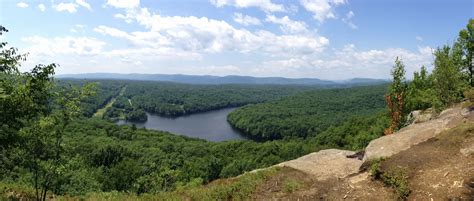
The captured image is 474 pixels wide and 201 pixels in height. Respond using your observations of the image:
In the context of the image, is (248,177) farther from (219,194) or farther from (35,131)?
(35,131)

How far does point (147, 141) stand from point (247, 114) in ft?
266

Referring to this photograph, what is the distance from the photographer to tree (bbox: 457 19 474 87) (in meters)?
36.8

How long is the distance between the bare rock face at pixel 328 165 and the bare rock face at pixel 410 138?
1.00 metres

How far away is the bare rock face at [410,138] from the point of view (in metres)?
17.2

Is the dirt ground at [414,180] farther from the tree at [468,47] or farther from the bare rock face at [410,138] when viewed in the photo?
the tree at [468,47]

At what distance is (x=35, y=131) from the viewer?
43.7ft

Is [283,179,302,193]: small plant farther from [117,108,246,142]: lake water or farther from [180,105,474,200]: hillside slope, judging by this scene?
[117,108,246,142]: lake water

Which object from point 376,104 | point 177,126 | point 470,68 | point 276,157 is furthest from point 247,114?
point 470,68

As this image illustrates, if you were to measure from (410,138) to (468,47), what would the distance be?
25729 mm

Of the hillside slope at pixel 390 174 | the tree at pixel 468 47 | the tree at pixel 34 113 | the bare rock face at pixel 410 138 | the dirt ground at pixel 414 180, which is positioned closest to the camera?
the tree at pixel 34 113

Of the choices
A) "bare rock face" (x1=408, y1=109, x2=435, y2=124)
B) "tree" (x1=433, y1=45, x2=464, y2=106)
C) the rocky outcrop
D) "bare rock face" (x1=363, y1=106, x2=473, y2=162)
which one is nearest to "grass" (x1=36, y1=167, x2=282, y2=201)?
the rocky outcrop

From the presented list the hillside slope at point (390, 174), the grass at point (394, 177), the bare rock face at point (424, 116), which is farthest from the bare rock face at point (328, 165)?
the bare rock face at point (424, 116)

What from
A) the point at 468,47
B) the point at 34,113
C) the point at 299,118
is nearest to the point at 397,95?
the point at 468,47

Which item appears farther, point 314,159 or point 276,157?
point 276,157
